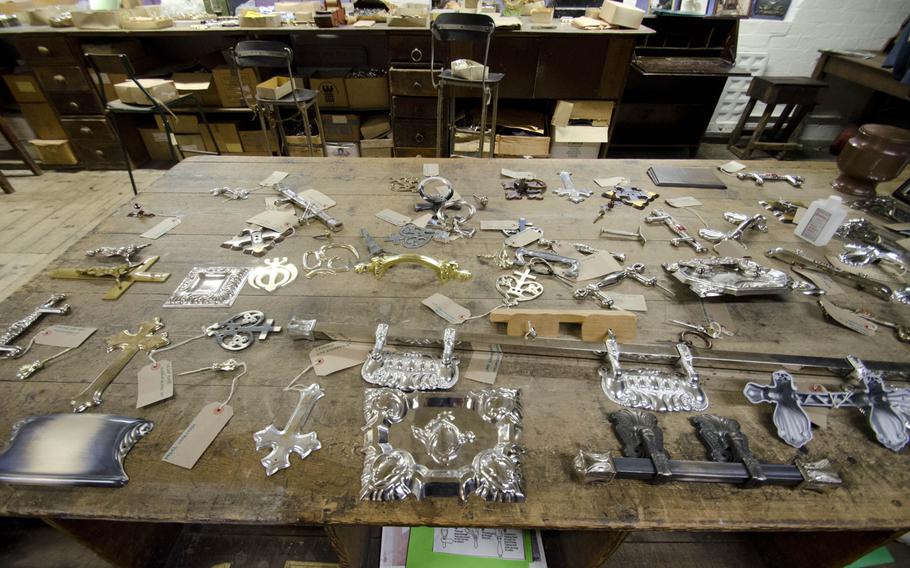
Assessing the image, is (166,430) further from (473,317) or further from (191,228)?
(191,228)

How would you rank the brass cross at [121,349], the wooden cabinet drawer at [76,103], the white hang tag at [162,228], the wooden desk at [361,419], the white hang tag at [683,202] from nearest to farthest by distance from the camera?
the wooden desk at [361,419] < the brass cross at [121,349] < the white hang tag at [162,228] < the white hang tag at [683,202] < the wooden cabinet drawer at [76,103]

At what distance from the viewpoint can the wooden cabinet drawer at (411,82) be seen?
10.2ft

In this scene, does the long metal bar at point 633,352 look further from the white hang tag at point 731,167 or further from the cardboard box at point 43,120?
the cardboard box at point 43,120

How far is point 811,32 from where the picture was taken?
3625 millimetres

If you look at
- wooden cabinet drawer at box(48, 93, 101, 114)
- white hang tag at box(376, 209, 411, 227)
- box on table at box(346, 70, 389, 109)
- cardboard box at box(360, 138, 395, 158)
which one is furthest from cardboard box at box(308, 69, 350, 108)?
white hang tag at box(376, 209, 411, 227)

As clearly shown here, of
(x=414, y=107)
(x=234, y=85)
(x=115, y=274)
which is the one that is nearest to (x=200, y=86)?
(x=234, y=85)

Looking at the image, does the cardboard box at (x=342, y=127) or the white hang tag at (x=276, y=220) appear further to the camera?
Answer: the cardboard box at (x=342, y=127)

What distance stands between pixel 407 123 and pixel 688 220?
2478 millimetres

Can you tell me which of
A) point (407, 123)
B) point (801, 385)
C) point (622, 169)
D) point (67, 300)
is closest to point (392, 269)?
point (67, 300)

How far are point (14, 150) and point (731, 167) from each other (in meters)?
5.19

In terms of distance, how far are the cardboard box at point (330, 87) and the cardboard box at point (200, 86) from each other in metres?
0.76

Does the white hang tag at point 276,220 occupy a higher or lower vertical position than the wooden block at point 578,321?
lower

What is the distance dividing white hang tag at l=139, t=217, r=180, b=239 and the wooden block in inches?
46.3

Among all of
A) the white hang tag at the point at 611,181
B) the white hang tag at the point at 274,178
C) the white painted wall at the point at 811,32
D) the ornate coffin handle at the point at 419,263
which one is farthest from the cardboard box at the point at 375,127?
the white painted wall at the point at 811,32
